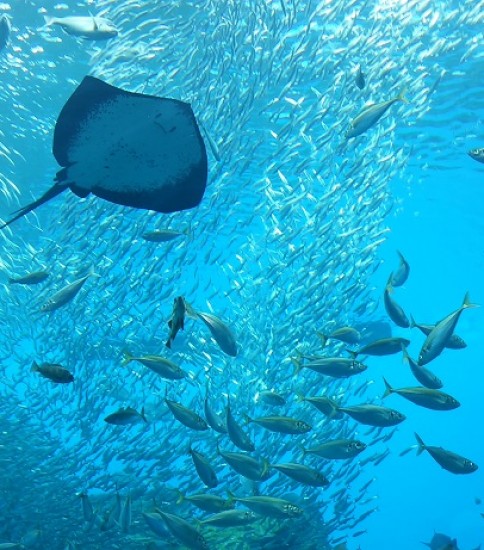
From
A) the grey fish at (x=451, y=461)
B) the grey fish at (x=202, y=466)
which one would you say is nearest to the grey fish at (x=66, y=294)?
the grey fish at (x=202, y=466)

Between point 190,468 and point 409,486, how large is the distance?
108 m

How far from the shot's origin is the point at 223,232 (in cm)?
1702

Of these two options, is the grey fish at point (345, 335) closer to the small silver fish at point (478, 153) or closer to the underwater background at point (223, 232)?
the small silver fish at point (478, 153)

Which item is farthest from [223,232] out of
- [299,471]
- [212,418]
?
[299,471]

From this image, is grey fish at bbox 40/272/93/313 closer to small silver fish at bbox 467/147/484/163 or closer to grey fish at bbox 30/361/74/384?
grey fish at bbox 30/361/74/384

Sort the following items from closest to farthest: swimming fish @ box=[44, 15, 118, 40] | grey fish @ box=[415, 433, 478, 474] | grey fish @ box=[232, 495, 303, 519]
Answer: grey fish @ box=[415, 433, 478, 474]
grey fish @ box=[232, 495, 303, 519]
swimming fish @ box=[44, 15, 118, 40]

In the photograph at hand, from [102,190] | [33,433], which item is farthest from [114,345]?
[102,190]

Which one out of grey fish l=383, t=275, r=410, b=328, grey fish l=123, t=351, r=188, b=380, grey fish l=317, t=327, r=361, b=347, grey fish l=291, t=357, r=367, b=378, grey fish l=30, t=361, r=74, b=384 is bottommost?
grey fish l=123, t=351, r=188, b=380

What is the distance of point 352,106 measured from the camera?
470 inches

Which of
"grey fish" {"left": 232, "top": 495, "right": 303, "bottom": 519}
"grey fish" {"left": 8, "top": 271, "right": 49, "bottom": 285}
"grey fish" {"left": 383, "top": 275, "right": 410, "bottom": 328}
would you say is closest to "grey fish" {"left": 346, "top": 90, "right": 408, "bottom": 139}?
"grey fish" {"left": 383, "top": 275, "right": 410, "bottom": 328}

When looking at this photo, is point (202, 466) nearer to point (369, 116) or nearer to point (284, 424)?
point (284, 424)

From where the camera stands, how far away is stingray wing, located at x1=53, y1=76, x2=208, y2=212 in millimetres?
3080

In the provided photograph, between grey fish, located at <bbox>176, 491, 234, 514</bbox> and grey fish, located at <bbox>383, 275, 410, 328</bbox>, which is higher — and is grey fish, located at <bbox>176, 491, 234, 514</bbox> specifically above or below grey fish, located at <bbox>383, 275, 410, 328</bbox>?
below

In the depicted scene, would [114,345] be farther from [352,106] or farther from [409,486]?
[409,486]
